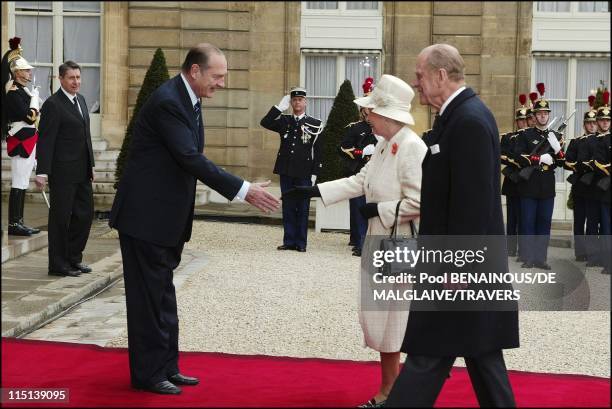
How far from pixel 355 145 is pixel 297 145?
737 millimetres

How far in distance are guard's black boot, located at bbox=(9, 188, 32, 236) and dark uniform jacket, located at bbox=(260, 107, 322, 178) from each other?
309cm

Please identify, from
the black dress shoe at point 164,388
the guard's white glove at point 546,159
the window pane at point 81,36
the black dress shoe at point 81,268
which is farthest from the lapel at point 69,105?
the window pane at point 81,36

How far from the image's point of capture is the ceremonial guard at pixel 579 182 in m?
12.7

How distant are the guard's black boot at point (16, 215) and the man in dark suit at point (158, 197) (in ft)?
19.5

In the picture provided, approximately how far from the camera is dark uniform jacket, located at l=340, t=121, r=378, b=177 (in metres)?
12.5

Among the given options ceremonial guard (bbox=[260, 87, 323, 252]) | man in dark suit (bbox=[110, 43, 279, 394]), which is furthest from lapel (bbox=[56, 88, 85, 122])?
man in dark suit (bbox=[110, 43, 279, 394])

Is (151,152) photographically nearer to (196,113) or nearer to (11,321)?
(196,113)

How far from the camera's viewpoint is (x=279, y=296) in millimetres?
9148

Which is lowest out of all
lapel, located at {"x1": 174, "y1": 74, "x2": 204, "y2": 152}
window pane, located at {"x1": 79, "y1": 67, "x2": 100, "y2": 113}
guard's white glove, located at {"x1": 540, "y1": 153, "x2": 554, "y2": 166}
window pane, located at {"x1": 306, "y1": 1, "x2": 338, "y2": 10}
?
guard's white glove, located at {"x1": 540, "y1": 153, "x2": 554, "y2": 166}

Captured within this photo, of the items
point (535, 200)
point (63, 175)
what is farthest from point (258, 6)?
A: point (63, 175)

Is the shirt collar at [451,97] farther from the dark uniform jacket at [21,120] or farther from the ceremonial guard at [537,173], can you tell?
the ceremonial guard at [537,173]

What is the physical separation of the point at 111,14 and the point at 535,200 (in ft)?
31.0

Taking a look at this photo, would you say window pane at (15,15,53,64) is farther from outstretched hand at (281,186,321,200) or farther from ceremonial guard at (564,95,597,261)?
outstretched hand at (281,186,321,200)

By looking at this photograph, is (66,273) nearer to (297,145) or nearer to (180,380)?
(180,380)
